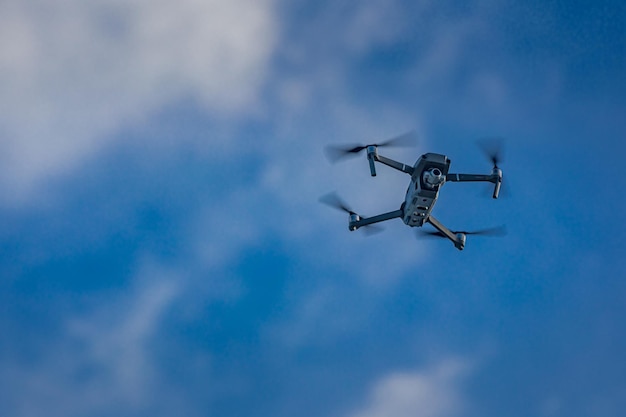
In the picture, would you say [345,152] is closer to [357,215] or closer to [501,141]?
[357,215]

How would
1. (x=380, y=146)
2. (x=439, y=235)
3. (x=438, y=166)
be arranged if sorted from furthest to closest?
(x=439, y=235), (x=380, y=146), (x=438, y=166)

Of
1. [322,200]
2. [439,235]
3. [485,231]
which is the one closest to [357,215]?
[322,200]

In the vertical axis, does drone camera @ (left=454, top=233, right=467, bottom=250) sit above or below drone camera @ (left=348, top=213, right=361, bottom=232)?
below

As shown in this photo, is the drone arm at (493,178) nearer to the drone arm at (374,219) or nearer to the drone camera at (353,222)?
the drone arm at (374,219)

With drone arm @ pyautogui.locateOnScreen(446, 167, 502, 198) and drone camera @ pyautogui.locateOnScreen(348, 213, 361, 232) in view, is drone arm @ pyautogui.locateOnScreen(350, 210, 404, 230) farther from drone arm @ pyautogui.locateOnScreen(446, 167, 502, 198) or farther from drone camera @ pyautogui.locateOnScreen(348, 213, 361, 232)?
drone arm @ pyautogui.locateOnScreen(446, 167, 502, 198)

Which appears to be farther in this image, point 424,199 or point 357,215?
point 357,215

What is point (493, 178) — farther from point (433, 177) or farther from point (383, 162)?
point (383, 162)

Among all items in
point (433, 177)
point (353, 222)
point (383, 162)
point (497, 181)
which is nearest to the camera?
point (433, 177)

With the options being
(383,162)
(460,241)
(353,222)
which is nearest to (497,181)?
(460,241)
